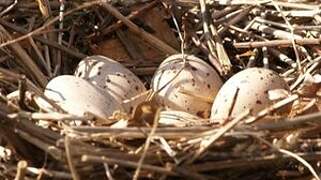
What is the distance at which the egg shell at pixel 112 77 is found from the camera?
209cm

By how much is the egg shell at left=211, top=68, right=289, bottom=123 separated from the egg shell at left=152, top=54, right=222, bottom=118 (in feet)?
0.21

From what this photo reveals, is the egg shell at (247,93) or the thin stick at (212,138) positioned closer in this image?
the thin stick at (212,138)

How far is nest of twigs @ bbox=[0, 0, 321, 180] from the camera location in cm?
168

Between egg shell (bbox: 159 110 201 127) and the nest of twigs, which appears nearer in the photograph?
the nest of twigs

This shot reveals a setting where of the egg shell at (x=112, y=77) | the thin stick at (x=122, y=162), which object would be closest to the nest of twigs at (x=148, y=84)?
the thin stick at (x=122, y=162)

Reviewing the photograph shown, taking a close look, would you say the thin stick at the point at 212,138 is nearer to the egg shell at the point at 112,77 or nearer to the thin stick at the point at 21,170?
the thin stick at the point at 21,170

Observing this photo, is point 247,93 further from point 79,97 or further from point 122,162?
point 122,162

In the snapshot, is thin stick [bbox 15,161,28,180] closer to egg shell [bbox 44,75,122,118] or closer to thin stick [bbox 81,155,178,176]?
thin stick [bbox 81,155,178,176]

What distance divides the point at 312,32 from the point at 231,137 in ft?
2.50

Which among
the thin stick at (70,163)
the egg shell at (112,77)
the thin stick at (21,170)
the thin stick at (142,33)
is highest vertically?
the thin stick at (142,33)

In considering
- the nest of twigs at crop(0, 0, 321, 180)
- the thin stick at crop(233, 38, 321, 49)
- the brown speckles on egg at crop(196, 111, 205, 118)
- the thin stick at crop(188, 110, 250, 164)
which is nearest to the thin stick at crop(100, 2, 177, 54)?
the nest of twigs at crop(0, 0, 321, 180)

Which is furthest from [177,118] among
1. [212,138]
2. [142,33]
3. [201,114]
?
[142,33]

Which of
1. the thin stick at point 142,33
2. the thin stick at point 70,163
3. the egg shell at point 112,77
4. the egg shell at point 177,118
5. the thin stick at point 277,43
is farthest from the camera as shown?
the thin stick at point 142,33

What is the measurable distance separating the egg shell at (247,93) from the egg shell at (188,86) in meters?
0.06
